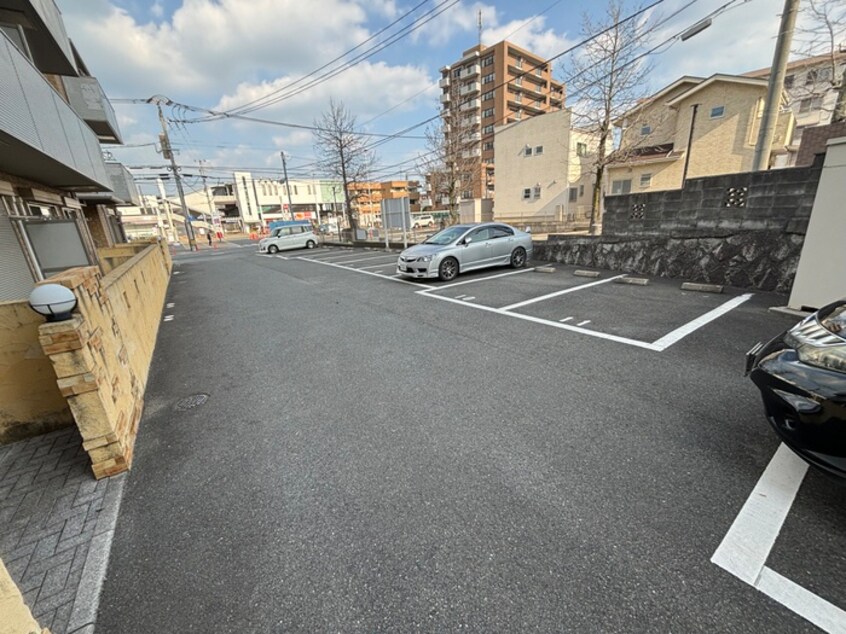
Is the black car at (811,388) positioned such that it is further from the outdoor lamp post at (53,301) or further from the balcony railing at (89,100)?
the balcony railing at (89,100)

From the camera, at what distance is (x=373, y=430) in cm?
290

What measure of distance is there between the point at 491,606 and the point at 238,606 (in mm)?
1173

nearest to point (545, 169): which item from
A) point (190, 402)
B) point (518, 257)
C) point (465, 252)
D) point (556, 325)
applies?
point (518, 257)

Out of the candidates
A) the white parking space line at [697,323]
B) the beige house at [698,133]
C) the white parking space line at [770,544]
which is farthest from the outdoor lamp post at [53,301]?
the beige house at [698,133]

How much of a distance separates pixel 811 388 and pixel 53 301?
4586mm

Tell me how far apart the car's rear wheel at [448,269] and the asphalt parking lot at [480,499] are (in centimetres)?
442

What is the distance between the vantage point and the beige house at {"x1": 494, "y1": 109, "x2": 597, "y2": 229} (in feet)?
78.4

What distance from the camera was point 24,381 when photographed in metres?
3.00

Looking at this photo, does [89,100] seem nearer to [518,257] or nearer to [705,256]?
[518,257]

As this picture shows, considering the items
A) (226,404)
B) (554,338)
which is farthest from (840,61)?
(226,404)

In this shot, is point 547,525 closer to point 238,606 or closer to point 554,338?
point 238,606

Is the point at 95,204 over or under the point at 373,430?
over

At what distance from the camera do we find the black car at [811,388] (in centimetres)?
175

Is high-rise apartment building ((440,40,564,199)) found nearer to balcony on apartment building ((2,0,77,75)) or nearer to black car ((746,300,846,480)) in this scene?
balcony on apartment building ((2,0,77,75))
